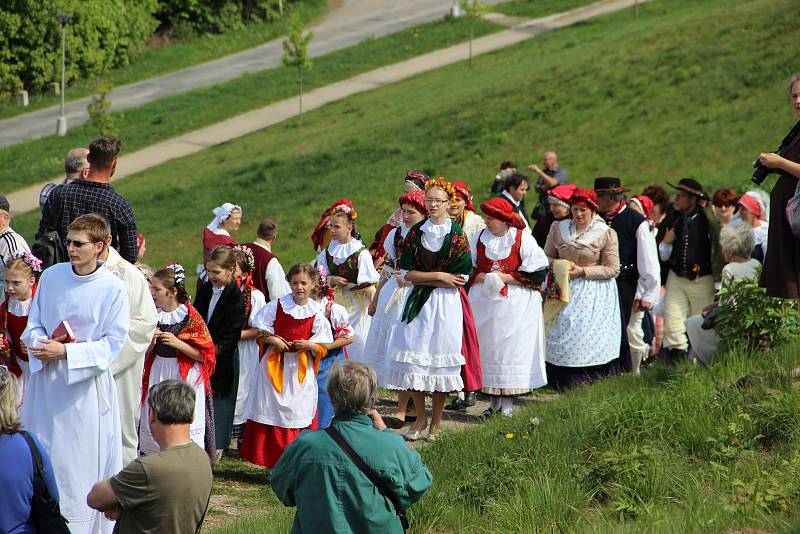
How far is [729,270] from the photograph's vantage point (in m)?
9.56

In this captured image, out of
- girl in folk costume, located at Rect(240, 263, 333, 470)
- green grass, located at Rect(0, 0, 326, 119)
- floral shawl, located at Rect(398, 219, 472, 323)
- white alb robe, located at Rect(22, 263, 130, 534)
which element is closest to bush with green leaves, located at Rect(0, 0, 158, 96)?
green grass, located at Rect(0, 0, 326, 119)

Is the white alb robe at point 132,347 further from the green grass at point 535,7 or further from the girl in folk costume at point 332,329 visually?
the green grass at point 535,7

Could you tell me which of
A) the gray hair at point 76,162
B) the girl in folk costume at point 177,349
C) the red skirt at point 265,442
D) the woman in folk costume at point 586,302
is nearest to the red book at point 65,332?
the girl in folk costume at point 177,349

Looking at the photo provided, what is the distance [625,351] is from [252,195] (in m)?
14.8

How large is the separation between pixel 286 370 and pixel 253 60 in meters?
33.1

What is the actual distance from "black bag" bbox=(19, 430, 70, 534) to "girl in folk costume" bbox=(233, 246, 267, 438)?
389cm

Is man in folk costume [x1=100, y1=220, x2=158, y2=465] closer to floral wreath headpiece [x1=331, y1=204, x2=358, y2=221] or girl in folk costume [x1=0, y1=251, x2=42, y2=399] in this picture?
girl in folk costume [x1=0, y1=251, x2=42, y2=399]

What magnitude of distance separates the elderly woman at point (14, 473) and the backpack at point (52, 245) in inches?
136

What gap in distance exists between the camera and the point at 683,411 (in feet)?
24.0

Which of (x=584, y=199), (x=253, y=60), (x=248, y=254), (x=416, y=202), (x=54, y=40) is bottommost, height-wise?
(x=253, y=60)

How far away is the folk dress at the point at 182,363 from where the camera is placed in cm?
802

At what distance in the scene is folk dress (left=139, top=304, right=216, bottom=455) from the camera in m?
8.02

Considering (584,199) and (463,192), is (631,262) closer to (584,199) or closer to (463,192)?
(584,199)

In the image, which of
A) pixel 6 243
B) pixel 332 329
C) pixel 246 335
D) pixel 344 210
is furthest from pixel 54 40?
pixel 332 329
